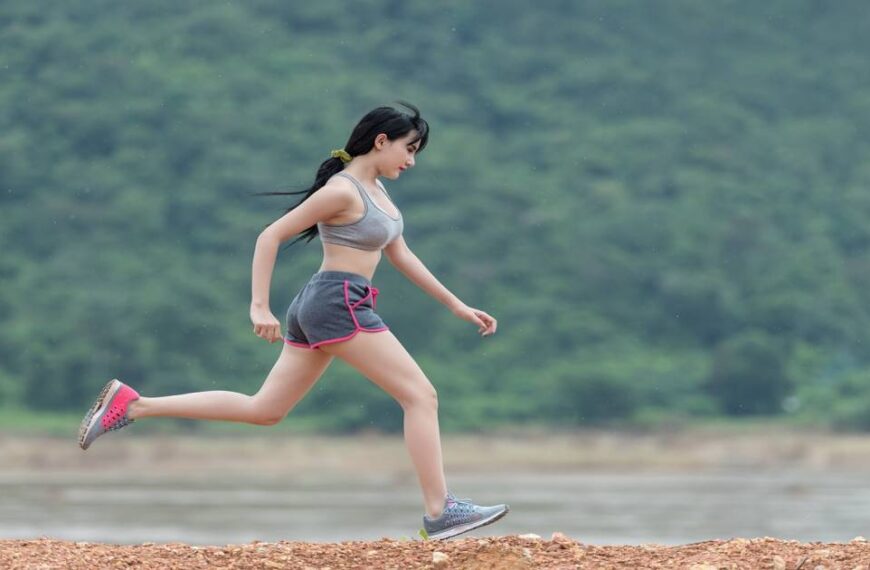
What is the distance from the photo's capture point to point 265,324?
578 centimetres

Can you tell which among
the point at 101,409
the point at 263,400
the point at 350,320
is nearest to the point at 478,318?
the point at 350,320

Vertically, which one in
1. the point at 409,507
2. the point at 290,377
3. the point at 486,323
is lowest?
the point at 290,377

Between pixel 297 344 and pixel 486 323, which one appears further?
pixel 486 323

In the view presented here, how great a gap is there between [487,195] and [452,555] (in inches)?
2362

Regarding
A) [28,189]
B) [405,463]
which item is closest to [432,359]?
[405,463]

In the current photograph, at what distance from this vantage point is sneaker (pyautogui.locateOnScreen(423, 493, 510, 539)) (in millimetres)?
6246

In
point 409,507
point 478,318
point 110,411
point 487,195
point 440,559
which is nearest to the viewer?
point 440,559

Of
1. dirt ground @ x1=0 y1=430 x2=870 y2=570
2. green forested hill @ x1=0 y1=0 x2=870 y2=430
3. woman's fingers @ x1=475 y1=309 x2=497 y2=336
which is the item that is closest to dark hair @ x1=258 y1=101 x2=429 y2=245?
woman's fingers @ x1=475 y1=309 x2=497 y2=336

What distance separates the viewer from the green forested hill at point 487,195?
2136 inches

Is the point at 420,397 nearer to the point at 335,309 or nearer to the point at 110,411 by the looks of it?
the point at 335,309

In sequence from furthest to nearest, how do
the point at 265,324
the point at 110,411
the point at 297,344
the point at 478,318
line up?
the point at 478,318 < the point at 110,411 < the point at 297,344 < the point at 265,324

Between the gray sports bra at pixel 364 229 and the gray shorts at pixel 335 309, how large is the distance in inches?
4.7

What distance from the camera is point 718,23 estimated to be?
82.7 metres

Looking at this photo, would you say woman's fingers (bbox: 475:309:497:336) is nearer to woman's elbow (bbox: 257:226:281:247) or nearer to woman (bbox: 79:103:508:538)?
woman (bbox: 79:103:508:538)
